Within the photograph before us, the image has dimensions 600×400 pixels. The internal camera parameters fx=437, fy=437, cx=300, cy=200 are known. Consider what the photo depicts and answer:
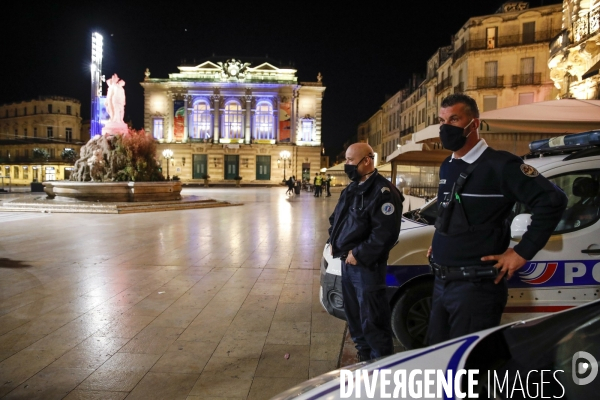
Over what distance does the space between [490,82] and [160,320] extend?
34.1m

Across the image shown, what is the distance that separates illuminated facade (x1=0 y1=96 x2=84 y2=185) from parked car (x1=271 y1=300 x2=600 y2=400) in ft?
247

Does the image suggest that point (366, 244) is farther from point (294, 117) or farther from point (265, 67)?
point (265, 67)

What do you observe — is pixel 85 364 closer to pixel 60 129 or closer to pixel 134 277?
pixel 134 277

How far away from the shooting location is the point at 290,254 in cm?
883

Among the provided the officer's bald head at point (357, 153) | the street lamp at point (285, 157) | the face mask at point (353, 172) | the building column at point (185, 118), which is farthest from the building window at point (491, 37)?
the building column at point (185, 118)

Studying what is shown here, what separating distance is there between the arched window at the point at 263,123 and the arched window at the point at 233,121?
1936mm

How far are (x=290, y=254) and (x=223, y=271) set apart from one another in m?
1.90

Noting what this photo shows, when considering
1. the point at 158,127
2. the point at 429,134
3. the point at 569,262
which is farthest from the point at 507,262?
the point at 158,127

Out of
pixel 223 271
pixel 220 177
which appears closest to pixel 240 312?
pixel 223 271

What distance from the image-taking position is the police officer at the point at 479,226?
237 cm

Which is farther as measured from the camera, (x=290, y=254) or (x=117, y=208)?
(x=117, y=208)

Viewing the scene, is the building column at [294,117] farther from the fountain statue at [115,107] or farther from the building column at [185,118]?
the fountain statue at [115,107]

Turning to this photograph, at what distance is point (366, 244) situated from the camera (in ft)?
10.6

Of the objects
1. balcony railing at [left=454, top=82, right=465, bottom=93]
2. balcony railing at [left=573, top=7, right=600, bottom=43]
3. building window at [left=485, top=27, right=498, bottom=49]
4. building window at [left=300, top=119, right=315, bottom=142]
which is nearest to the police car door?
balcony railing at [left=573, top=7, right=600, bottom=43]
